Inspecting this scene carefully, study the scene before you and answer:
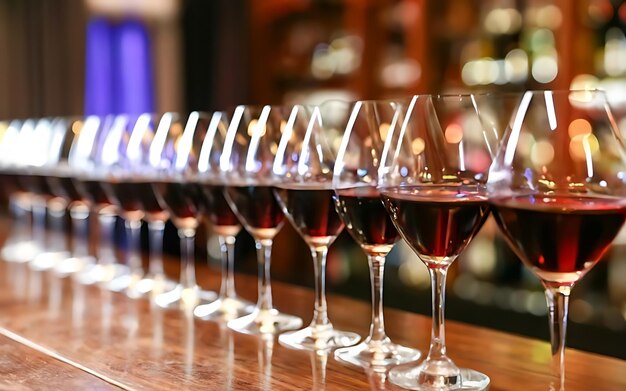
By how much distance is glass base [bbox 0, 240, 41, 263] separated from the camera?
1834 mm

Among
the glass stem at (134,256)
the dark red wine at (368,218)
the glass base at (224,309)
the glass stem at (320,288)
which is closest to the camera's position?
the dark red wine at (368,218)

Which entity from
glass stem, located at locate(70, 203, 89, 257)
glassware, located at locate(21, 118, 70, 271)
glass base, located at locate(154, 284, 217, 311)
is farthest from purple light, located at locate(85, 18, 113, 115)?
glass base, located at locate(154, 284, 217, 311)

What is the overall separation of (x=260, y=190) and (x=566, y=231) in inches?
20.6

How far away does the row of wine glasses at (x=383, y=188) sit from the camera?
0.73 metres

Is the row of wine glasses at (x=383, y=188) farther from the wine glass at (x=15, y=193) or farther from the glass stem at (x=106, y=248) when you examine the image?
the wine glass at (x=15, y=193)

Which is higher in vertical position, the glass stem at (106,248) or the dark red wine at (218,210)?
the dark red wine at (218,210)

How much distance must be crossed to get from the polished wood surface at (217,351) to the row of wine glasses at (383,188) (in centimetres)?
4

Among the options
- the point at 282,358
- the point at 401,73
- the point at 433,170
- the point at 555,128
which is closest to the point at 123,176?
the point at 282,358

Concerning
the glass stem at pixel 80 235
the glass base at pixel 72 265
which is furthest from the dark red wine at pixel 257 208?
the glass stem at pixel 80 235

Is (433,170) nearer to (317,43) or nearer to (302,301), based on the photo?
(302,301)

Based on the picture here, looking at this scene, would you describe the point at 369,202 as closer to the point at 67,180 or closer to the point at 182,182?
the point at 182,182

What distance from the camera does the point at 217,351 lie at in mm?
972

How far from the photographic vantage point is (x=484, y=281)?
11.7 ft

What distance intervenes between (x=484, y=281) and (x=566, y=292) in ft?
9.54
